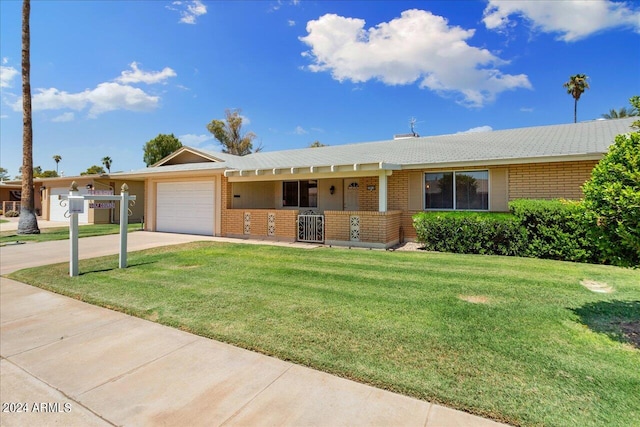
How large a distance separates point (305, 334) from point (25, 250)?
40.8 feet

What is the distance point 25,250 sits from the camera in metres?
11.0

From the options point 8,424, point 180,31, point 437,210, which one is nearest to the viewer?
point 8,424

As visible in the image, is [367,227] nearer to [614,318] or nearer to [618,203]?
[614,318]

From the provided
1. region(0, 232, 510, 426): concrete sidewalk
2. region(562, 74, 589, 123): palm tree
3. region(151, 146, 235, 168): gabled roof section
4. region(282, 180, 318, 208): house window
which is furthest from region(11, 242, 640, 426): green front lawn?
region(562, 74, 589, 123): palm tree

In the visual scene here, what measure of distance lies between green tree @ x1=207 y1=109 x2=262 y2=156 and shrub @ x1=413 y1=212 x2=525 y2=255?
3612 cm

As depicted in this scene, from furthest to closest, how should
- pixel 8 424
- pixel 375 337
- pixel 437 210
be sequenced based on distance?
1. pixel 437 210
2. pixel 375 337
3. pixel 8 424

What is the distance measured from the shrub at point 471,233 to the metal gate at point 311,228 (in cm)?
352

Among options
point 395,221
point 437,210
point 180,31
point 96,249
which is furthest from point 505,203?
point 180,31

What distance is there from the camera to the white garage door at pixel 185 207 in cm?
1447

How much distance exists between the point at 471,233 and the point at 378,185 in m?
4.48

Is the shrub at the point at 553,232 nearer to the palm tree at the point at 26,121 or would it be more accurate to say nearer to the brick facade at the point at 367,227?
the brick facade at the point at 367,227

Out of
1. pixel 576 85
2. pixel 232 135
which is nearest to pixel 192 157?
pixel 232 135

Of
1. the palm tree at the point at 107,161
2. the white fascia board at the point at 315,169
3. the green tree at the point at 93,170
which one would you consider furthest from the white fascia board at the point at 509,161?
the palm tree at the point at 107,161

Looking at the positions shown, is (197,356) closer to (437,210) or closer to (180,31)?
(437,210)
